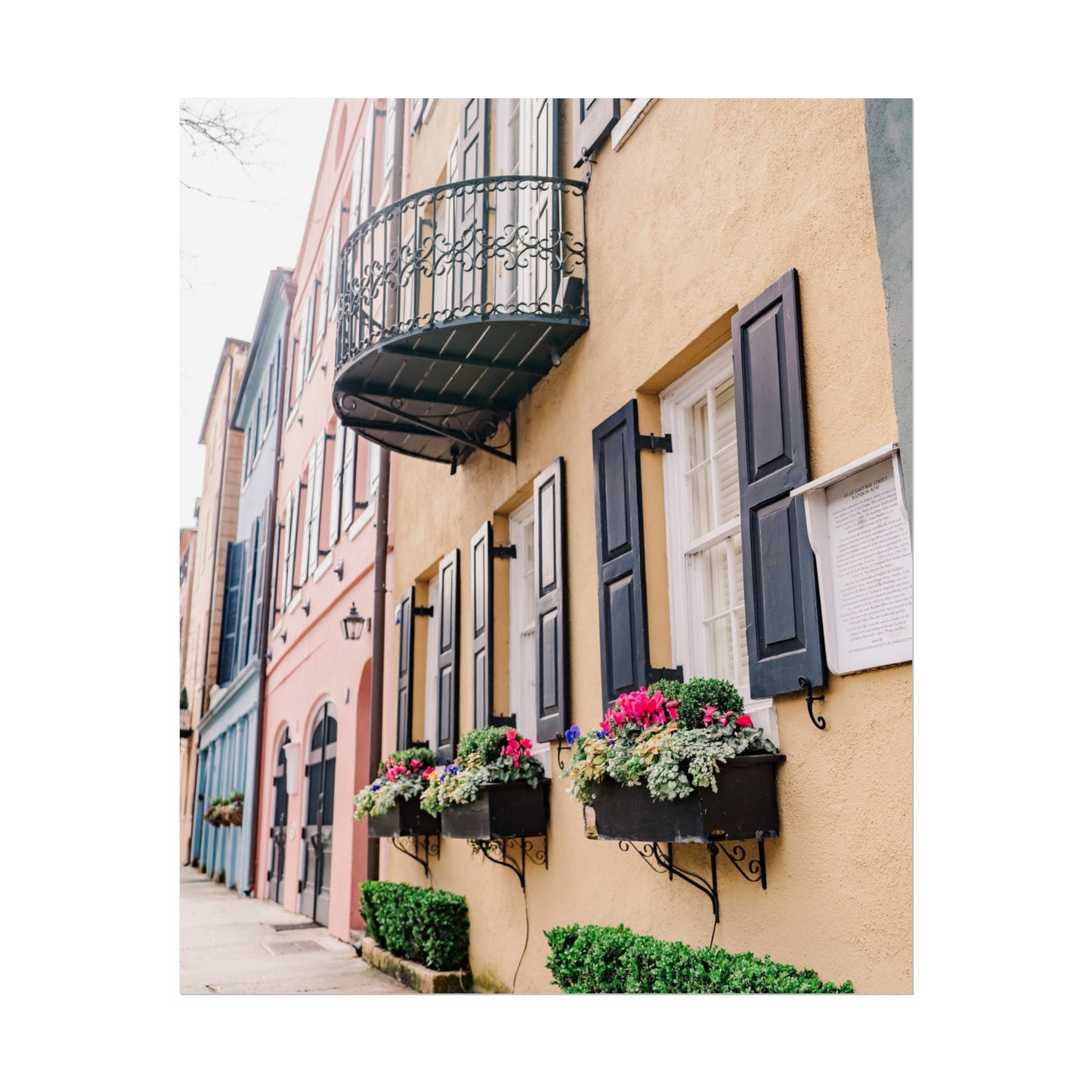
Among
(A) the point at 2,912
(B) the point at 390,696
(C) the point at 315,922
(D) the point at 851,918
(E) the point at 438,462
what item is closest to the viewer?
(D) the point at 851,918

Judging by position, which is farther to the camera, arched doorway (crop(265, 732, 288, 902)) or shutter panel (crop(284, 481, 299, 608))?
shutter panel (crop(284, 481, 299, 608))

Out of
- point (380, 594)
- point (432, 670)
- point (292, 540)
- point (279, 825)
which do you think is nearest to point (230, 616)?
point (292, 540)

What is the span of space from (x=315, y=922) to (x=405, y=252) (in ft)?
20.9

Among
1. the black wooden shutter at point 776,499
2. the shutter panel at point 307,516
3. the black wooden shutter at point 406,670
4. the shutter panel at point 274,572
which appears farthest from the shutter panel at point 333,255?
the black wooden shutter at point 776,499

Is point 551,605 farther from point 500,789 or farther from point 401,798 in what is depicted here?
point 401,798

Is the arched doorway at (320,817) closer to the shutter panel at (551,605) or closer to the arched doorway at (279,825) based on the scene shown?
the arched doorway at (279,825)

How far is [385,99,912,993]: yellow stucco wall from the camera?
284 cm

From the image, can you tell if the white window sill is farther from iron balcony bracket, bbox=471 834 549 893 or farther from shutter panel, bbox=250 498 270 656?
shutter panel, bbox=250 498 270 656

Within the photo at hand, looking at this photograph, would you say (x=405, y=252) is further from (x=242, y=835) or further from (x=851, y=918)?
(x=242, y=835)

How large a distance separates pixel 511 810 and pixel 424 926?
1.58m

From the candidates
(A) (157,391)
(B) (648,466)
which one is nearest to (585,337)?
(B) (648,466)

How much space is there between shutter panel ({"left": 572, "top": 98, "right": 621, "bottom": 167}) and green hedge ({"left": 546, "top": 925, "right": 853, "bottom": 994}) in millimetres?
3336

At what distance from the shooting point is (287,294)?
1177 centimetres

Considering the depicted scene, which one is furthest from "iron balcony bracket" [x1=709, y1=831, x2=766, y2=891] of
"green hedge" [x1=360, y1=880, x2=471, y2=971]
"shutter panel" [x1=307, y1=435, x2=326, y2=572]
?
"shutter panel" [x1=307, y1=435, x2=326, y2=572]
